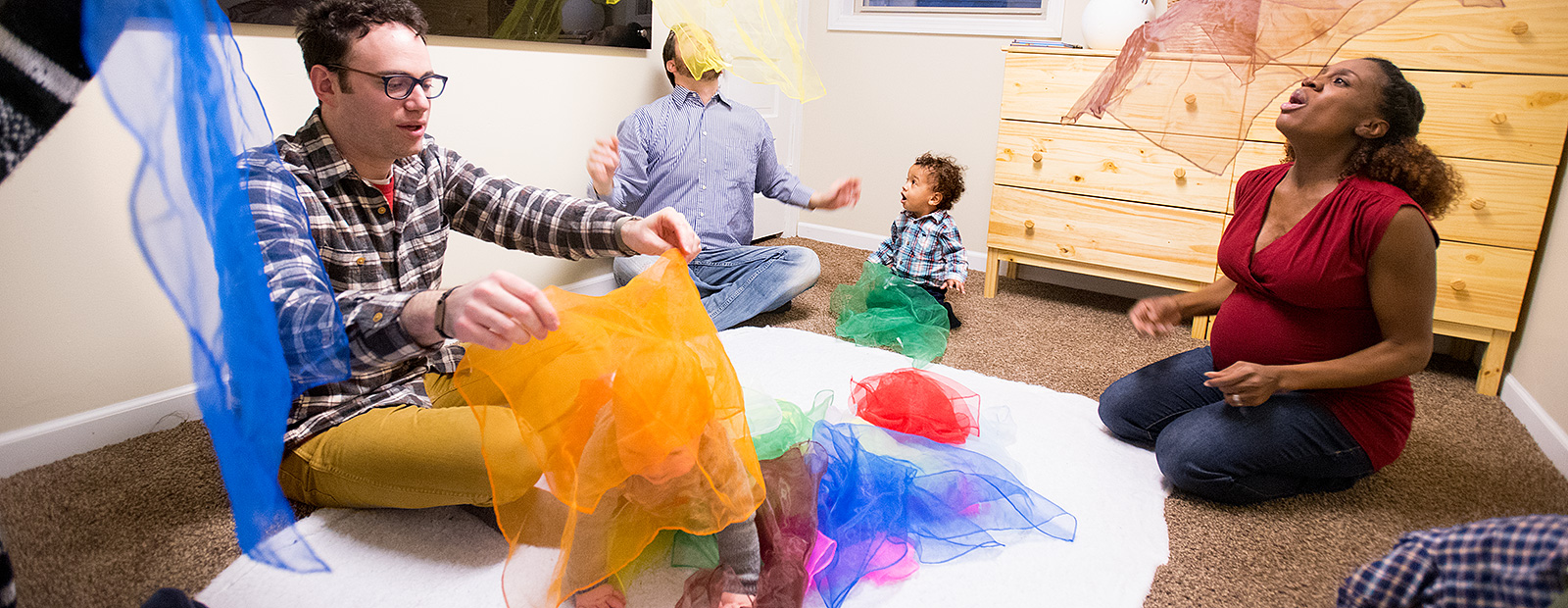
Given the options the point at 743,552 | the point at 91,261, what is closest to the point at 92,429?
the point at 91,261

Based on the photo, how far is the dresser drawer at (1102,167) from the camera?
2814 mm

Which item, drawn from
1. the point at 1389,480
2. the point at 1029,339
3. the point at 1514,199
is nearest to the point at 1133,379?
the point at 1389,480

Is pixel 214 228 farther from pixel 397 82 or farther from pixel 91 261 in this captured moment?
pixel 91 261

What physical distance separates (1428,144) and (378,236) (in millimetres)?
2779

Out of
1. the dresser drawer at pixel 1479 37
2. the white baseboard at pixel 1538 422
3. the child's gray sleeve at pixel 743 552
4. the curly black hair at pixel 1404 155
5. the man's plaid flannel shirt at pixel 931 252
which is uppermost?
the dresser drawer at pixel 1479 37

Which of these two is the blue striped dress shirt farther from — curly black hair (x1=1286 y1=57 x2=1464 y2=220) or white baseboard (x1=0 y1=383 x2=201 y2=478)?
curly black hair (x1=1286 y1=57 x2=1464 y2=220)

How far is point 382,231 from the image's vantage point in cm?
146

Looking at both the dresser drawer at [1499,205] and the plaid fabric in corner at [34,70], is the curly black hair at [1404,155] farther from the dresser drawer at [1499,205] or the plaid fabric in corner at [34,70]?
the plaid fabric in corner at [34,70]

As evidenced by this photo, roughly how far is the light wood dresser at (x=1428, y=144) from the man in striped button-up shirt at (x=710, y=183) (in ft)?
3.05

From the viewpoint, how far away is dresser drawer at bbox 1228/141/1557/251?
2.30 meters

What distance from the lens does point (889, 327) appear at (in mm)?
2664

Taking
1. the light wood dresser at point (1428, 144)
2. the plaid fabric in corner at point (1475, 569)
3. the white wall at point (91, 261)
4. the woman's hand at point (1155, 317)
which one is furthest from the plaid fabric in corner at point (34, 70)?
the woman's hand at point (1155, 317)

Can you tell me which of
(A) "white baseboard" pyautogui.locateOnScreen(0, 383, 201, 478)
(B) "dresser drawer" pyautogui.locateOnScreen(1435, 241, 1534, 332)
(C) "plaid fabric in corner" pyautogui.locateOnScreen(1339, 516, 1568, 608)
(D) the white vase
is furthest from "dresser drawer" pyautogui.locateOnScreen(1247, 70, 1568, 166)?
(A) "white baseboard" pyautogui.locateOnScreen(0, 383, 201, 478)

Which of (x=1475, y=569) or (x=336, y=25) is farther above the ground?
(x=336, y=25)
